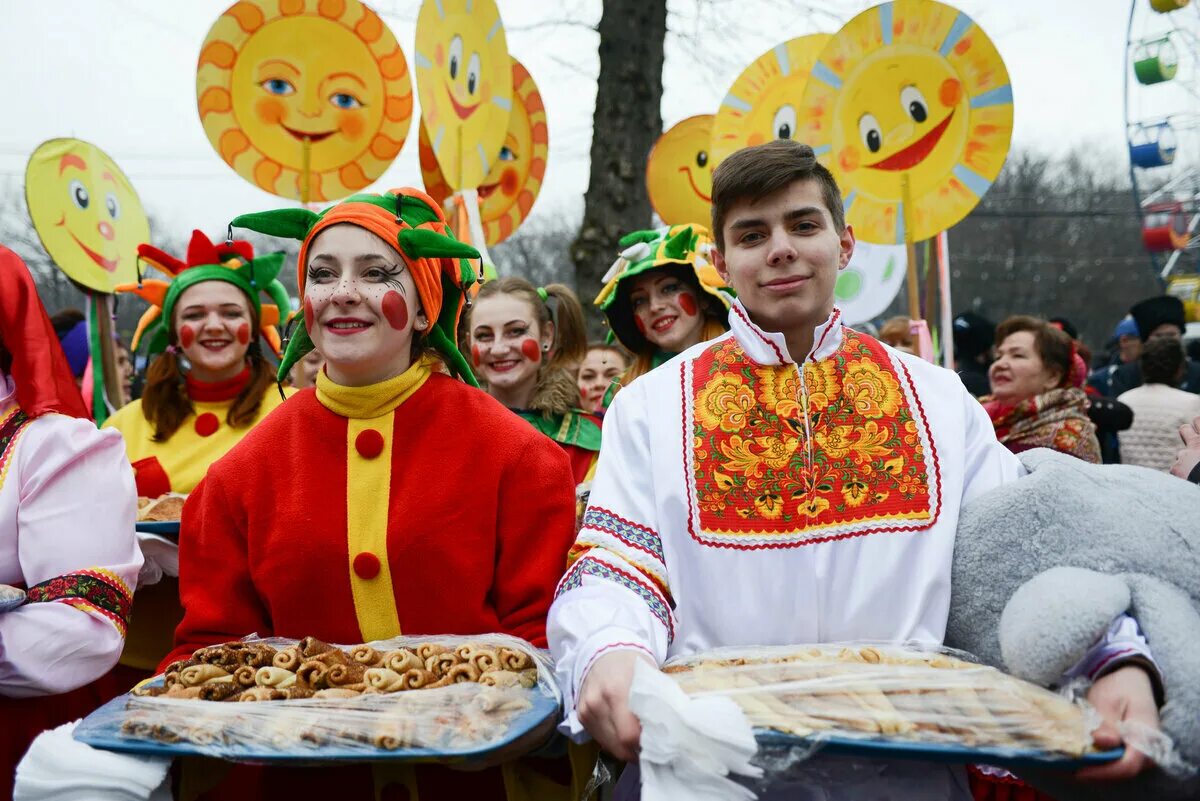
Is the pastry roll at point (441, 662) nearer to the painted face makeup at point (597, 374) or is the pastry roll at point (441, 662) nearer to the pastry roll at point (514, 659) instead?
the pastry roll at point (514, 659)

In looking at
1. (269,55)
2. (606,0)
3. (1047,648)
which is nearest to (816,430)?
(1047,648)

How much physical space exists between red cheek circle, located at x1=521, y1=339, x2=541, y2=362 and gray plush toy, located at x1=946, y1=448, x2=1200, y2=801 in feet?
7.50

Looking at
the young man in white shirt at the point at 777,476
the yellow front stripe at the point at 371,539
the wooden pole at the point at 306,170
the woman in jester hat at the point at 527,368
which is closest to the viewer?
the young man in white shirt at the point at 777,476

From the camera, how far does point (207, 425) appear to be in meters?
4.13

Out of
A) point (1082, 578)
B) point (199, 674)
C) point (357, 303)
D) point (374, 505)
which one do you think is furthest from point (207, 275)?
point (1082, 578)

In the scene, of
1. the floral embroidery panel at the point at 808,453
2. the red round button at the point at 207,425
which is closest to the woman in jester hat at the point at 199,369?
the red round button at the point at 207,425

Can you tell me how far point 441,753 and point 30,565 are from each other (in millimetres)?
1392

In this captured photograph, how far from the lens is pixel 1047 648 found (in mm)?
1695

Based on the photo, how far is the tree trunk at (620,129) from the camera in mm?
7785

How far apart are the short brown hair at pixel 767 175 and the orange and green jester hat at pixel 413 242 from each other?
0.61 meters

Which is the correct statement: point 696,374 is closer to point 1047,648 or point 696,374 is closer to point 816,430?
point 816,430

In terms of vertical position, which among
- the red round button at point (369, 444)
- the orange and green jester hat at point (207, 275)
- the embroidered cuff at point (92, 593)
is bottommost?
the embroidered cuff at point (92, 593)

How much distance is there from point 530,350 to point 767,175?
6.59ft

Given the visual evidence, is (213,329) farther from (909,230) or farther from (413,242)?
(909,230)
